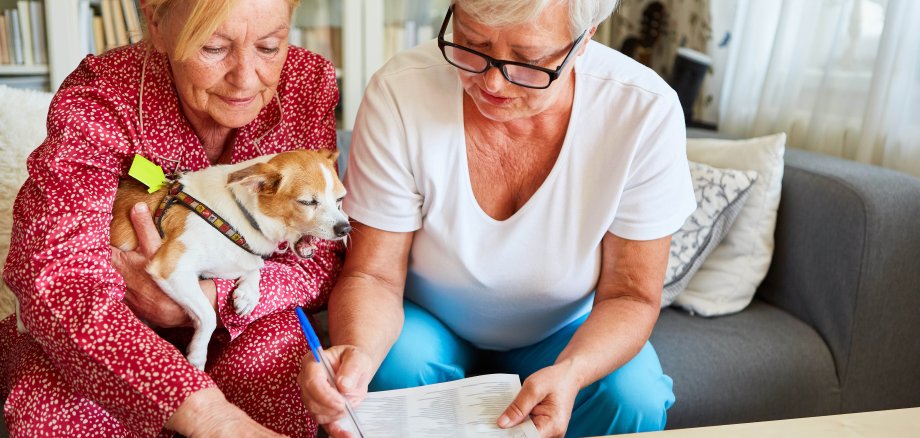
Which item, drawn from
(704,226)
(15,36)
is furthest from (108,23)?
(704,226)

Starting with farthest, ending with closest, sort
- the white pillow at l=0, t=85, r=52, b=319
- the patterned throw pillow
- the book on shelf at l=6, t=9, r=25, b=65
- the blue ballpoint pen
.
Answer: the book on shelf at l=6, t=9, r=25, b=65
the patterned throw pillow
the white pillow at l=0, t=85, r=52, b=319
the blue ballpoint pen

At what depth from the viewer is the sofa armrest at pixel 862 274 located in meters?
1.67

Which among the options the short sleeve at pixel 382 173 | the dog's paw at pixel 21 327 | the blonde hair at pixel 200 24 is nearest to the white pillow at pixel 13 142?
the dog's paw at pixel 21 327

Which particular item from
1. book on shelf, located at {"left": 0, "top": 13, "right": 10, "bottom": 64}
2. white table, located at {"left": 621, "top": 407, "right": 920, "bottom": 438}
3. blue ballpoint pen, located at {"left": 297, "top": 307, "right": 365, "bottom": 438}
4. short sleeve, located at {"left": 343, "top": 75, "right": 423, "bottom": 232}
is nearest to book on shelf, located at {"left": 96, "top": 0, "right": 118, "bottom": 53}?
book on shelf, located at {"left": 0, "top": 13, "right": 10, "bottom": 64}

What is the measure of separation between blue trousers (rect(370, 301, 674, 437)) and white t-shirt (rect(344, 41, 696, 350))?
11cm

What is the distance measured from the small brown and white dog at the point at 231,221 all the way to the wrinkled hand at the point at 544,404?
406 mm

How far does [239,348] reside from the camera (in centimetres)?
128

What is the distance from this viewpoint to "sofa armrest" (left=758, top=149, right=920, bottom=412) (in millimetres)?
1674

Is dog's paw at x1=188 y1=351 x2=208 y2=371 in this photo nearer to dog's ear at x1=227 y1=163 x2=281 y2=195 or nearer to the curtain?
dog's ear at x1=227 y1=163 x2=281 y2=195

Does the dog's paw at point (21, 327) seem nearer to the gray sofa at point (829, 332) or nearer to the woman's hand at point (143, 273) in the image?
the woman's hand at point (143, 273)

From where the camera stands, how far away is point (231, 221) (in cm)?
128

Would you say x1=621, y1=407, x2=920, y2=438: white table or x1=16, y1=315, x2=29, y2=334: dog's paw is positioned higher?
x1=621, y1=407, x2=920, y2=438: white table

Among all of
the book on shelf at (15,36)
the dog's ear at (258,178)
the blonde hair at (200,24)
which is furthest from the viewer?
the book on shelf at (15,36)

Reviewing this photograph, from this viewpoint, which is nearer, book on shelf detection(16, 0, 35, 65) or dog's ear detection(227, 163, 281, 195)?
dog's ear detection(227, 163, 281, 195)
